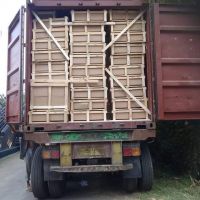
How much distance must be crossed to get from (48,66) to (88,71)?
714 mm

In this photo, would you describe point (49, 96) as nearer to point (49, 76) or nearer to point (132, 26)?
point (49, 76)

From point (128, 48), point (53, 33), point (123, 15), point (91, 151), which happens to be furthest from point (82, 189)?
point (123, 15)

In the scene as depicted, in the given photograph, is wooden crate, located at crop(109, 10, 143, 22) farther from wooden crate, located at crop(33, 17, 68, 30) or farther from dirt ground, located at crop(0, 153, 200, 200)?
dirt ground, located at crop(0, 153, 200, 200)

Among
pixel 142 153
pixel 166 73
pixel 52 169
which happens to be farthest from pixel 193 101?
pixel 52 169

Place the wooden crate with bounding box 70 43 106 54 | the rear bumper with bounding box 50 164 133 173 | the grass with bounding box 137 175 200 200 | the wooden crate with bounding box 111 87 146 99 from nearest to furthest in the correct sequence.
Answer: the rear bumper with bounding box 50 164 133 173, the grass with bounding box 137 175 200 200, the wooden crate with bounding box 111 87 146 99, the wooden crate with bounding box 70 43 106 54

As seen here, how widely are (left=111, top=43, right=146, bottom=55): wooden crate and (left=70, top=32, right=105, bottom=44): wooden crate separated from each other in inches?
11.0

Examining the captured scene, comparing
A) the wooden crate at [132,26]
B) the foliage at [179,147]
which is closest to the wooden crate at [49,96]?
the wooden crate at [132,26]

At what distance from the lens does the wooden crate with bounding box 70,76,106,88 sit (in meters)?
8.07

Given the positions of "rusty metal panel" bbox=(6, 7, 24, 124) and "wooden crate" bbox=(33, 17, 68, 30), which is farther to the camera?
"rusty metal panel" bbox=(6, 7, 24, 124)

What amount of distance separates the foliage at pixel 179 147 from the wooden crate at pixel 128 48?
2150mm

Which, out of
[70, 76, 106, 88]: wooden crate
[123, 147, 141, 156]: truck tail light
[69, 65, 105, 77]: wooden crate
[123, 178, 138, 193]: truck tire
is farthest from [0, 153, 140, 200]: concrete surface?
[69, 65, 105, 77]: wooden crate

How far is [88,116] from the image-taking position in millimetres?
8031

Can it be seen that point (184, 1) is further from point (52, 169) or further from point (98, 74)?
point (52, 169)

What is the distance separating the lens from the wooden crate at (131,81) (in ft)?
26.6
